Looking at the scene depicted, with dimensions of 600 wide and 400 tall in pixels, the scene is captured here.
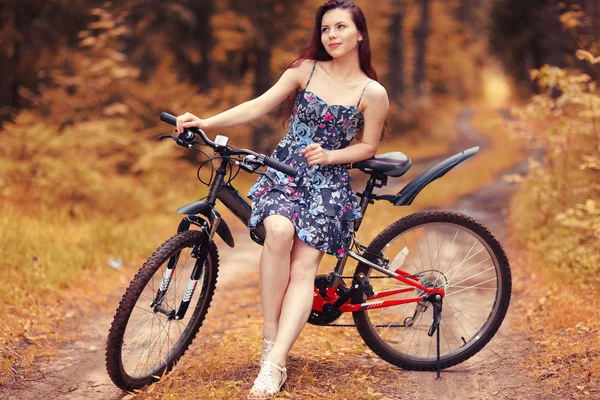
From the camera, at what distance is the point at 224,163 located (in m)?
3.38

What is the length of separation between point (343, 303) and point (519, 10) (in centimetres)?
2047

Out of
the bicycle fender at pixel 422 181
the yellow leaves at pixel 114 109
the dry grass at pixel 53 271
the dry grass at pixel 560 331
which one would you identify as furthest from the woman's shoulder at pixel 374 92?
the yellow leaves at pixel 114 109

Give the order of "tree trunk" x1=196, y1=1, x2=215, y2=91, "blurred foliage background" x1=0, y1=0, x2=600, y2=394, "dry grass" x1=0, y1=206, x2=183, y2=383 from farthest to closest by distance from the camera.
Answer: "tree trunk" x1=196, y1=1, x2=215, y2=91
"blurred foliage background" x1=0, y1=0, x2=600, y2=394
"dry grass" x1=0, y1=206, x2=183, y2=383

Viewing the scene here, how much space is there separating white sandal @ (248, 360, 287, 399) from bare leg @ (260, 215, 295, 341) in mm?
181

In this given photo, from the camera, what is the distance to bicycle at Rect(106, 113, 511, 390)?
Result: 3.22m

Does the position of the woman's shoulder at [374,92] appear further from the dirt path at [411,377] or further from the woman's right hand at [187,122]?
the dirt path at [411,377]

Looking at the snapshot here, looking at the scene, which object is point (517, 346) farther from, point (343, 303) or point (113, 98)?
point (113, 98)

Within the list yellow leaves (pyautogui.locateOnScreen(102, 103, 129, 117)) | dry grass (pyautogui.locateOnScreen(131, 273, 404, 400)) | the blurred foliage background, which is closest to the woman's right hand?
dry grass (pyautogui.locateOnScreen(131, 273, 404, 400))

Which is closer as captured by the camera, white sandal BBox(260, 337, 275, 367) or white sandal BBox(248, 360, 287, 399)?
white sandal BBox(248, 360, 287, 399)

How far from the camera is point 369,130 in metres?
3.41

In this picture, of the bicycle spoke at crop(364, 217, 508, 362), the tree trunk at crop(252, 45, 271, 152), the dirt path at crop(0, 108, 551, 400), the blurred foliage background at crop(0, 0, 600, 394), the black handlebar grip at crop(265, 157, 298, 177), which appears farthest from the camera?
the tree trunk at crop(252, 45, 271, 152)

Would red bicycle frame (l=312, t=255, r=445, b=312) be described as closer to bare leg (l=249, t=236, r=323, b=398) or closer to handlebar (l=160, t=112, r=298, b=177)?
bare leg (l=249, t=236, r=323, b=398)

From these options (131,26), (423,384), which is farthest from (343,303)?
(131,26)

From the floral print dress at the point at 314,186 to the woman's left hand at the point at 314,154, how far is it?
16 cm
